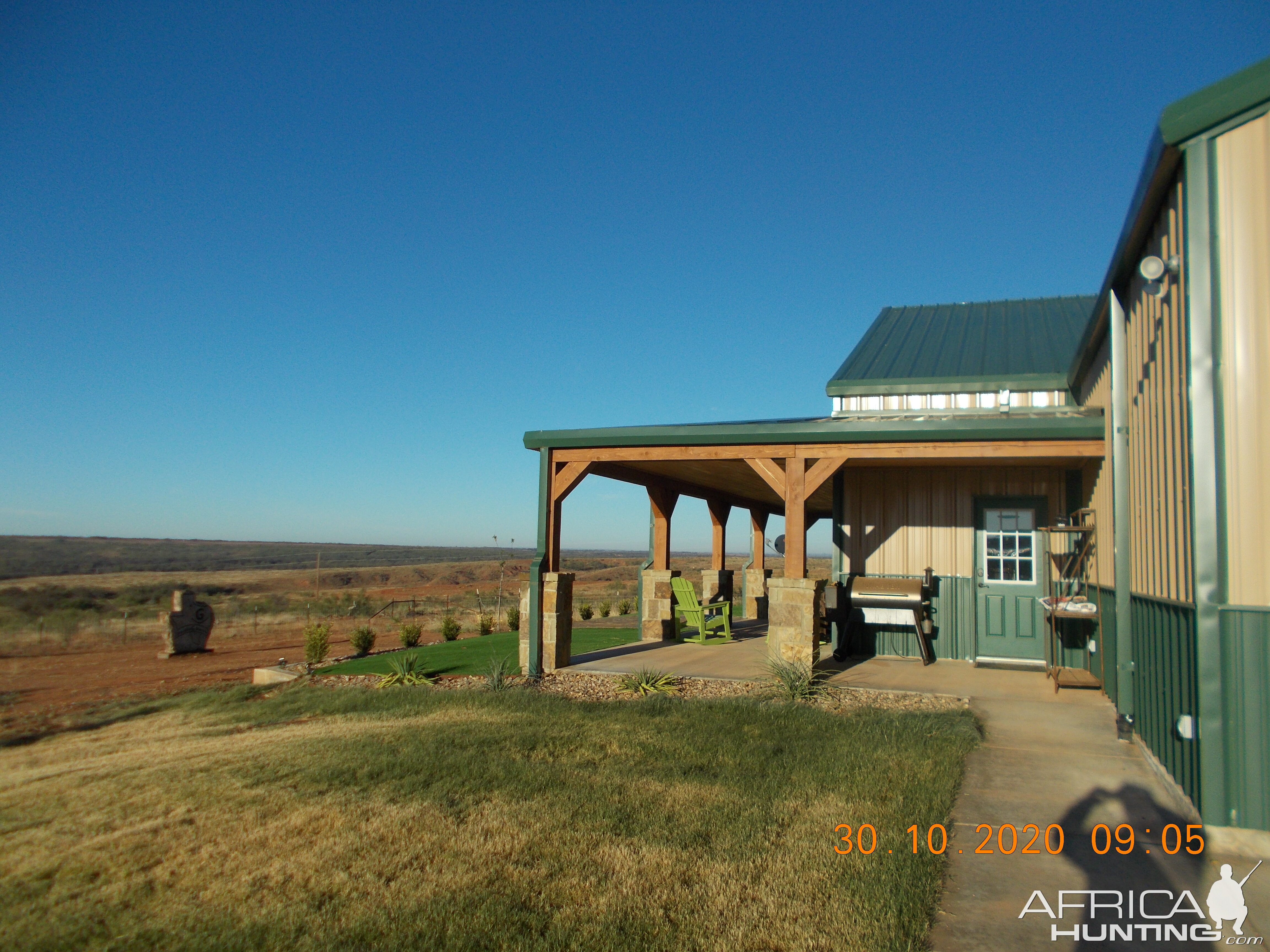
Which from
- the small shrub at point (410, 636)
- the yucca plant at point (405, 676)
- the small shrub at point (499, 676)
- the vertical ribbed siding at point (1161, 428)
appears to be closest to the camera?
the vertical ribbed siding at point (1161, 428)

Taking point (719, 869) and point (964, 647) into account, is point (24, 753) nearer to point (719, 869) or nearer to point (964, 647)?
point (719, 869)

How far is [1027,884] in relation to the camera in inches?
141

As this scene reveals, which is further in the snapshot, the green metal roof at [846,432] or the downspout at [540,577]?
the downspout at [540,577]

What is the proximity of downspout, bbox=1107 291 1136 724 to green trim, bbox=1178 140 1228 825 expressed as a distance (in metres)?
1.76

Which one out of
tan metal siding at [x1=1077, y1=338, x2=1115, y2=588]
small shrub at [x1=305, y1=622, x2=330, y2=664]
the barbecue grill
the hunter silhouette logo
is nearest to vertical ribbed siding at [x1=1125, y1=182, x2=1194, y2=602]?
tan metal siding at [x1=1077, y1=338, x2=1115, y2=588]

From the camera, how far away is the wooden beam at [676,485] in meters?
10.8

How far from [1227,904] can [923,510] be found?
7.18m

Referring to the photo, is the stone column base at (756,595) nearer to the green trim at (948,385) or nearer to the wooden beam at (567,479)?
the green trim at (948,385)

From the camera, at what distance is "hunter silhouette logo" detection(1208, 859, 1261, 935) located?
3139 mm

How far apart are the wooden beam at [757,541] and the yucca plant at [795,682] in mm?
9376

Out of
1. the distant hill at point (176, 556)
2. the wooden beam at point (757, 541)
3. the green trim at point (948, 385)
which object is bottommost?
the distant hill at point (176, 556)

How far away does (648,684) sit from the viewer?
838cm

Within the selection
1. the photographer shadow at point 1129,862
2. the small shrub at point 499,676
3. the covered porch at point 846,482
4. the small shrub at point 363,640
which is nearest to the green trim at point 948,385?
the covered porch at point 846,482

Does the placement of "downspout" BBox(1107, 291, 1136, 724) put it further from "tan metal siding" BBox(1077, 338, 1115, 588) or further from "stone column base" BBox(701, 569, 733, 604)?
"stone column base" BBox(701, 569, 733, 604)
